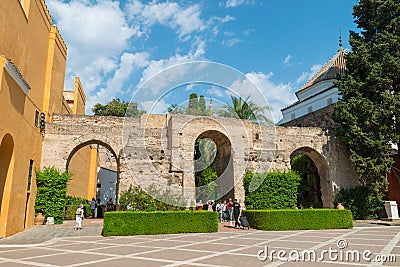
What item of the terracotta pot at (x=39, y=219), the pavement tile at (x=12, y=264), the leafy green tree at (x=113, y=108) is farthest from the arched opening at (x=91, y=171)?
the pavement tile at (x=12, y=264)

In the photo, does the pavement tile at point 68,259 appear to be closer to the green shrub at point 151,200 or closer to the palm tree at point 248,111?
the green shrub at point 151,200

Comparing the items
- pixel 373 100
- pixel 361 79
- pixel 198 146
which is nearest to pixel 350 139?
pixel 373 100

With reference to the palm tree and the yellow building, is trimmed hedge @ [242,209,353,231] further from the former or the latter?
the yellow building

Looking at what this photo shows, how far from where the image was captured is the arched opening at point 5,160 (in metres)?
11.8

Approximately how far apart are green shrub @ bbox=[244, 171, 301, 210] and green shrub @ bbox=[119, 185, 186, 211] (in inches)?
169

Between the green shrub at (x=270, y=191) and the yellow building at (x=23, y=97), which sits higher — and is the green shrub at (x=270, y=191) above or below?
below

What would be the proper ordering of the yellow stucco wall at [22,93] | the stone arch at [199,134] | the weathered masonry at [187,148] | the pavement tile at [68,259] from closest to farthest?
the pavement tile at [68,259] < the yellow stucco wall at [22,93] < the weathered masonry at [187,148] < the stone arch at [199,134]

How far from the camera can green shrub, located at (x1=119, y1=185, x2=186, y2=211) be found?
1526cm

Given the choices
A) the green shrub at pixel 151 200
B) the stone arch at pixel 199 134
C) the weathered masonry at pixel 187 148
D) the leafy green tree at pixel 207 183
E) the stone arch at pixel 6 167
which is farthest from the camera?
the leafy green tree at pixel 207 183

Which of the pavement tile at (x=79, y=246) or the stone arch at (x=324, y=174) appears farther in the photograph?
the stone arch at (x=324, y=174)

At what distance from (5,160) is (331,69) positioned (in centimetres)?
2857

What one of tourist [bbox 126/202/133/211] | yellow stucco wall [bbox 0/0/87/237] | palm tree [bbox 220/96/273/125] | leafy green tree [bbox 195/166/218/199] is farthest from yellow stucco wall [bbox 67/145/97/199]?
palm tree [bbox 220/96/273/125]

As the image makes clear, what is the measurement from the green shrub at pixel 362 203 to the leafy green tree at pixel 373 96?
32.6 inches

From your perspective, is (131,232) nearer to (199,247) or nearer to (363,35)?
(199,247)
